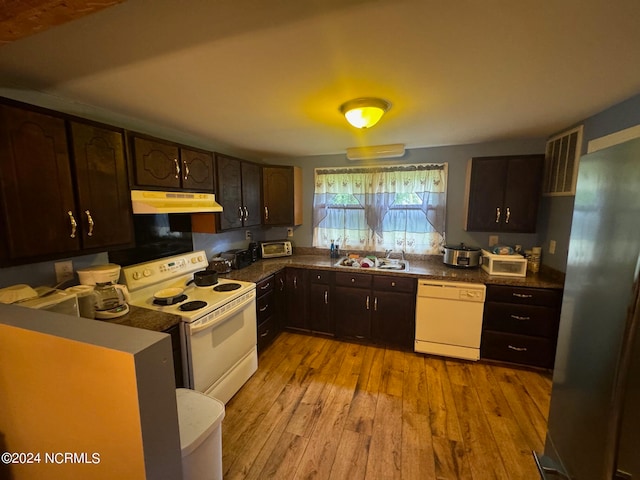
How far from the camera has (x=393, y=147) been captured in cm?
299

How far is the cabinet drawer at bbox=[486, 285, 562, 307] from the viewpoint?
227 centimetres

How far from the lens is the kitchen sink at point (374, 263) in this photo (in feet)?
9.42

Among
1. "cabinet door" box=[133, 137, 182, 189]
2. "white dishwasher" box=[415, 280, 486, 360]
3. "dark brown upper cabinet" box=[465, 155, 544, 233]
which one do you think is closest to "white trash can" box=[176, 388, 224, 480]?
"cabinet door" box=[133, 137, 182, 189]

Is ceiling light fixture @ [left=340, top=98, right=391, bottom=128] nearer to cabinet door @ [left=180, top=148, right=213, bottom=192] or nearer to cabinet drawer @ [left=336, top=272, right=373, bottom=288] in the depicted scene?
cabinet door @ [left=180, top=148, right=213, bottom=192]

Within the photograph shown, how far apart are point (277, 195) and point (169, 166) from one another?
145cm

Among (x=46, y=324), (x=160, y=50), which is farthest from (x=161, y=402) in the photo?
(x=160, y=50)

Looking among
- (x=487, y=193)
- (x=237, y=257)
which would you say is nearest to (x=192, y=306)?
(x=237, y=257)

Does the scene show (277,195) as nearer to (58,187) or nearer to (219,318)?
(219,318)

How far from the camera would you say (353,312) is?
2.92 metres

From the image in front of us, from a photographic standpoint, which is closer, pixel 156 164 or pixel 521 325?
pixel 156 164

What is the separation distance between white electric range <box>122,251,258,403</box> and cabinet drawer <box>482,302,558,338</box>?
88.0 inches

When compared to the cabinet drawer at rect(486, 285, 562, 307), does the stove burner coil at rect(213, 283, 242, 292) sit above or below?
above

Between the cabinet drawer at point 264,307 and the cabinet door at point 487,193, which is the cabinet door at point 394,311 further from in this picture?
the cabinet drawer at point 264,307

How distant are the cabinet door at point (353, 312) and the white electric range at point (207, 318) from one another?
0.98 m
